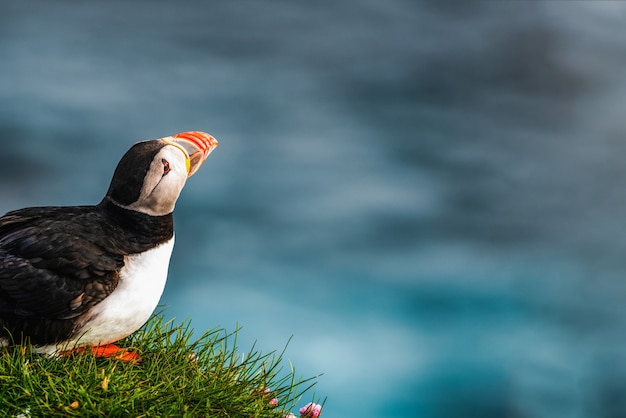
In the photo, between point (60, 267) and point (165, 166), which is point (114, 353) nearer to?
point (60, 267)

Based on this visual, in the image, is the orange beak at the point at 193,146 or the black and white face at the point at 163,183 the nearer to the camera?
the black and white face at the point at 163,183

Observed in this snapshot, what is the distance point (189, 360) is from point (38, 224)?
1346 mm

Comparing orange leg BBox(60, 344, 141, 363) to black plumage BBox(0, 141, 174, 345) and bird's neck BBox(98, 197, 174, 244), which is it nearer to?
black plumage BBox(0, 141, 174, 345)

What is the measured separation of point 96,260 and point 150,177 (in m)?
0.58

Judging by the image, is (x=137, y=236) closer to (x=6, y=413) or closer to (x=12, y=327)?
(x=12, y=327)

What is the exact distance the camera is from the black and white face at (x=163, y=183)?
17.5 ft

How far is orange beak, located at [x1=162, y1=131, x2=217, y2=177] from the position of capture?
560 centimetres

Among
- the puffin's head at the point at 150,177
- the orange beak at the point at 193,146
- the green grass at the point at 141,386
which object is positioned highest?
the orange beak at the point at 193,146

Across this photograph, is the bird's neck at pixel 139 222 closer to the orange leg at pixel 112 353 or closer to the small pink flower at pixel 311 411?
the orange leg at pixel 112 353

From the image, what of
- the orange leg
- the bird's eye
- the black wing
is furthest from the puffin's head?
the orange leg

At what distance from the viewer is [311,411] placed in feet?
19.1

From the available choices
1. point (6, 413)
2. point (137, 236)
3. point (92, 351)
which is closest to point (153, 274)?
point (137, 236)

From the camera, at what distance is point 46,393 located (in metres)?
5.06

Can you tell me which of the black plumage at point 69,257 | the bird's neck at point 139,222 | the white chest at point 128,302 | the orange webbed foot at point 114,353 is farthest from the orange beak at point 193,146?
the orange webbed foot at point 114,353
